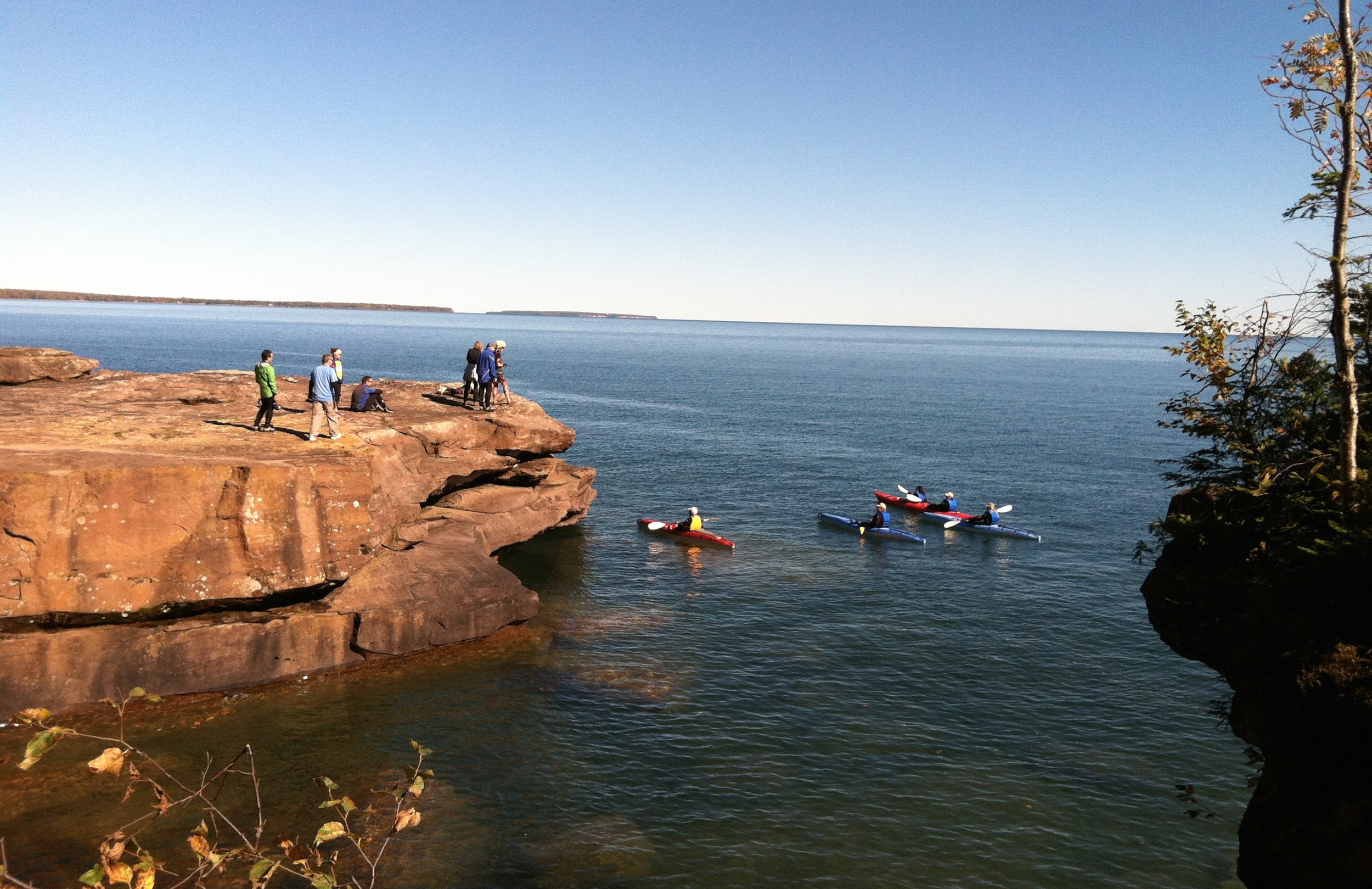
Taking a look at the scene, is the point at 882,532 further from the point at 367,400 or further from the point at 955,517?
the point at 367,400

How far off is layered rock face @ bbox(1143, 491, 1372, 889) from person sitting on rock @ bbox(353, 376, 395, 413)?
32058 mm

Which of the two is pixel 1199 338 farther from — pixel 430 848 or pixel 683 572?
pixel 683 572

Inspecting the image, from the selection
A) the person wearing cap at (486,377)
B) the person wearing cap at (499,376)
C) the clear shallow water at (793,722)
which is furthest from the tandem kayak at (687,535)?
the person wearing cap at (486,377)

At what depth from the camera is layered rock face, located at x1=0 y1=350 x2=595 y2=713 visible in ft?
72.9

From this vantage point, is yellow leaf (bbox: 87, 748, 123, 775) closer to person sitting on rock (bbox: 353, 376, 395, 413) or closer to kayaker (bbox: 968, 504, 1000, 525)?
person sitting on rock (bbox: 353, 376, 395, 413)

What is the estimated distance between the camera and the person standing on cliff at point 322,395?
28.4m

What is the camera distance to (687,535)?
4150 cm

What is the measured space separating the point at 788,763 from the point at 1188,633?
33.1 ft

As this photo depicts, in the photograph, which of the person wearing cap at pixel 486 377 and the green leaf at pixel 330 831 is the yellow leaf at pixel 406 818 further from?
the person wearing cap at pixel 486 377

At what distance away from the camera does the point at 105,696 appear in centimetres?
2220

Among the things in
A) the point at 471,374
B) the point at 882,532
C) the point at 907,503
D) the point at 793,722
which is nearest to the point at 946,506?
the point at 907,503

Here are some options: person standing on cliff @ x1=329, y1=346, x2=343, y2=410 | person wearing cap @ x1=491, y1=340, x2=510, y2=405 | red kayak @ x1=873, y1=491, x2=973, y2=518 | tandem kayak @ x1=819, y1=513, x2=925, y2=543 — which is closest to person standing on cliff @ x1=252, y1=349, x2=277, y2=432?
person standing on cliff @ x1=329, y1=346, x2=343, y2=410

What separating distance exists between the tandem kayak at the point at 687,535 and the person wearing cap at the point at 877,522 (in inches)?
281

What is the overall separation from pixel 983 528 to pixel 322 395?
3323 cm
